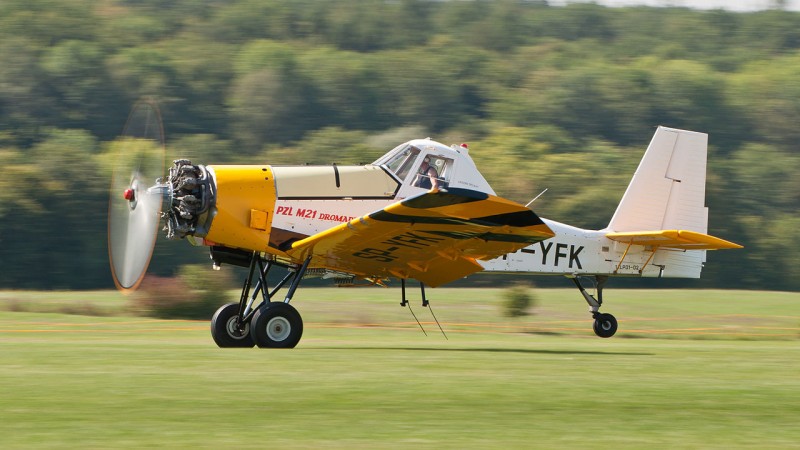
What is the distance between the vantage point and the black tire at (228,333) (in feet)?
50.9

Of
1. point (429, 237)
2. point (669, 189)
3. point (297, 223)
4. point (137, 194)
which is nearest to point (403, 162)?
point (297, 223)

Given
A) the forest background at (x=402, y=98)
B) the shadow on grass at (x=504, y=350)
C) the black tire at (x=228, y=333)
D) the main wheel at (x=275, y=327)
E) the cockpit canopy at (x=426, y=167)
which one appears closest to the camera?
the shadow on grass at (x=504, y=350)

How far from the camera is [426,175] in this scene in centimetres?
A: 1570

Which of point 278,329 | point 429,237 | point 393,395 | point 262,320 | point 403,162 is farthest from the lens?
point 403,162

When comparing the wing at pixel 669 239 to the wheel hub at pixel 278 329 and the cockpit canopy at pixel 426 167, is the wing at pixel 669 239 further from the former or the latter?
the wheel hub at pixel 278 329

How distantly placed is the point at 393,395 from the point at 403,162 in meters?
6.66

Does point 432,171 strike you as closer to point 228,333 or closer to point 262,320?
point 262,320

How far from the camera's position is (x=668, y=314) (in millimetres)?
31500

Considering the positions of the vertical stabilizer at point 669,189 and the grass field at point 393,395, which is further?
the vertical stabilizer at point 669,189

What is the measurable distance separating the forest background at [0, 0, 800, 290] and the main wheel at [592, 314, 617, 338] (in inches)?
1425

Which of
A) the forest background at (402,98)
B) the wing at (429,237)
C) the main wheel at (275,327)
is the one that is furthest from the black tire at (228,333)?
the forest background at (402,98)

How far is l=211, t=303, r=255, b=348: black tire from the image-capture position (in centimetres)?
1550

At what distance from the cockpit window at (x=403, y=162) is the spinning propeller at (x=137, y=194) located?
3.01 metres

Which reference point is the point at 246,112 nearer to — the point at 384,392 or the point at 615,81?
the point at 615,81
